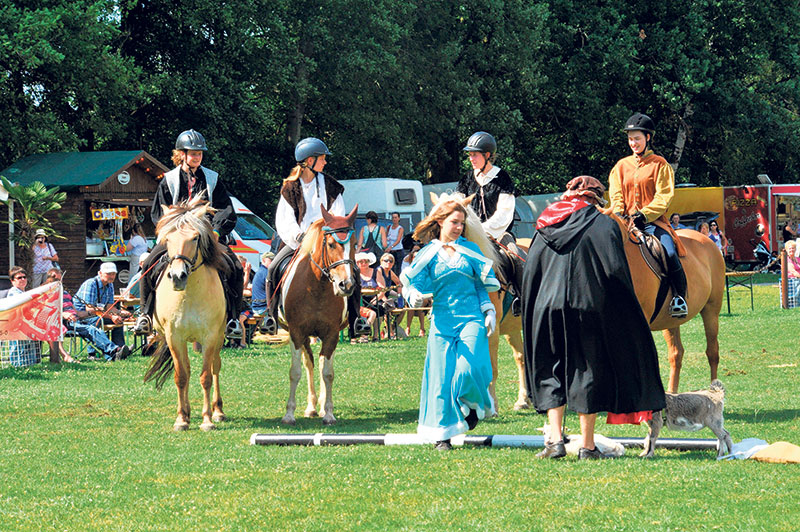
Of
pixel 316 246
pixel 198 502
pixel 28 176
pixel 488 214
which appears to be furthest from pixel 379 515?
pixel 28 176

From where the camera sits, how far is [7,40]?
91.3 feet

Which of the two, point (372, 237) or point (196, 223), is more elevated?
point (372, 237)

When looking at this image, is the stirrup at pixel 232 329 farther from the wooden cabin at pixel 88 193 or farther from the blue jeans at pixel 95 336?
the wooden cabin at pixel 88 193

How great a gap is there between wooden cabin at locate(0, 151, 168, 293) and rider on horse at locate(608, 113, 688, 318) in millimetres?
17540

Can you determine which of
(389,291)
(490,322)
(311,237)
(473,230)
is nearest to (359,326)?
(311,237)

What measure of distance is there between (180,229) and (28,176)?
19.3 metres

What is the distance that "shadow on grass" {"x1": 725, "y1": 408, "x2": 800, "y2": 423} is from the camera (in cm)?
1080

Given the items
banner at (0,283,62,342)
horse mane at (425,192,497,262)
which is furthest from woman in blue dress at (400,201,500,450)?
banner at (0,283,62,342)

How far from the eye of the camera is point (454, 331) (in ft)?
30.5

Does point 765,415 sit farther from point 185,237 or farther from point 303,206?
point 185,237

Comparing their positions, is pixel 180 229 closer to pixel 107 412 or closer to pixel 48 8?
pixel 107 412

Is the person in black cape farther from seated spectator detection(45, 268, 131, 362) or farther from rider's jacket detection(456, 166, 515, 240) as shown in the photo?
seated spectator detection(45, 268, 131, 362)

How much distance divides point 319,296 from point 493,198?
225cm

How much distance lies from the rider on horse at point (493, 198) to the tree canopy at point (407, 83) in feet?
63.8
